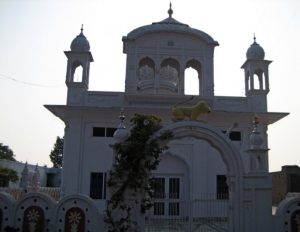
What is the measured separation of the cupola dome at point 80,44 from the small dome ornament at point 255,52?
8422mm

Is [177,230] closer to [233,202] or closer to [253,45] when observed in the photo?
[233,202]

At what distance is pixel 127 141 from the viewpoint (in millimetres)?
10594

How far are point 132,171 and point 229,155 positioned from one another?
2892 mm

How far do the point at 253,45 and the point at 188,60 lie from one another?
356 cm

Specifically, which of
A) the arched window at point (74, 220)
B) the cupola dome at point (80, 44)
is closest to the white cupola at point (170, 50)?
the cupola dome at point (80, 44)

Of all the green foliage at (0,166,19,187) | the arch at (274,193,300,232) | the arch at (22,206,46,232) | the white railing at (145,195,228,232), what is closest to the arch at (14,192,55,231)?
the arch at (22,206,46,232)

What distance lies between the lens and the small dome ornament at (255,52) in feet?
65.6

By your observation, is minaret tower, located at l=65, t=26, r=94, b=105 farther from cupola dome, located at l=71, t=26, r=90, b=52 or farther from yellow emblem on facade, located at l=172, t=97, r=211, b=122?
yellow emblem on facade, located at l=172, t=97, r=211, b=122

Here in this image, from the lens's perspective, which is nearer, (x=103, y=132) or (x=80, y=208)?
(x=80, y=208)

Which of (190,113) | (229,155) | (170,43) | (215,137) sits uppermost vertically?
(170,43)

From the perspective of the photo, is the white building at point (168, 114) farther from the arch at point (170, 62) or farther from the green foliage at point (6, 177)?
the green foliage at point (6, 177)

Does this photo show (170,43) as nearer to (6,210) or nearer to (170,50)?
(170,50)

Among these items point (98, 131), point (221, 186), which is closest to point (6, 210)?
point (98, 131)

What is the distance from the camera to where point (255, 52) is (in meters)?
20.1
